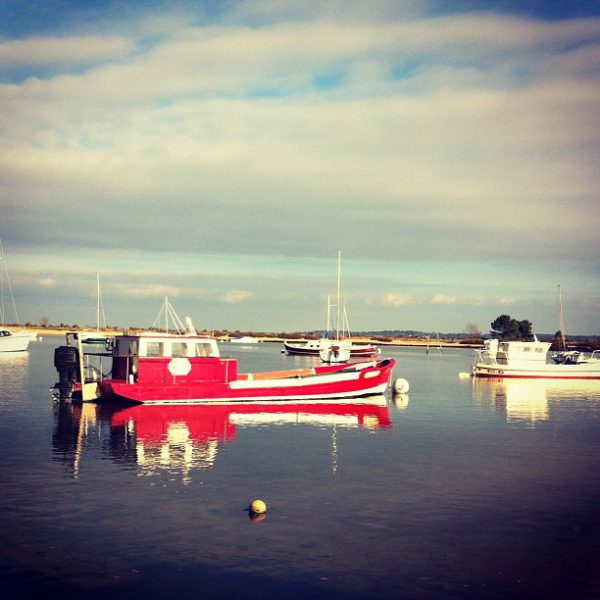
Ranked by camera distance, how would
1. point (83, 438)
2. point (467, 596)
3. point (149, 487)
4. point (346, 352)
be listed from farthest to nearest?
point (346, 352), point (83, 438), point (149, 487), point (467, 596)

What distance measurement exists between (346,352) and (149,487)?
308ft

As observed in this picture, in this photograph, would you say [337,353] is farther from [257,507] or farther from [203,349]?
[257,507]

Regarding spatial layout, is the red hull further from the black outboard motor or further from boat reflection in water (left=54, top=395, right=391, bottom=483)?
the black outboard motor

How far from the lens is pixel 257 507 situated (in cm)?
1969

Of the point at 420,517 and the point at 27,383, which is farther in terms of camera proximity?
the point at 27,383

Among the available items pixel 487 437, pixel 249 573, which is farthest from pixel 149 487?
pixel 487 437

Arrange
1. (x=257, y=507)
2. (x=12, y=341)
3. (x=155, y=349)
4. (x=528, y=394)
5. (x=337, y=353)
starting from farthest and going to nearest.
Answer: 1. (x=337, y=353)
2. (x=12, y=341)
3. (x=528, y=394)
4. (x=155, y=349)
5. (x=257, y=507)

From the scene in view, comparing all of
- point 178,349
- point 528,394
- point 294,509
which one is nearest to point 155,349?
point 178,349

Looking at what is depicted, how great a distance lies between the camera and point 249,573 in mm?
15414

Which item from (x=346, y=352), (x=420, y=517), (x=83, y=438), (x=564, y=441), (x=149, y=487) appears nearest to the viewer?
(x=420, y=517)

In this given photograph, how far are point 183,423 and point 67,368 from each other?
13.1 m

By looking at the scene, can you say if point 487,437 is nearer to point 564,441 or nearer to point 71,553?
point 564,441

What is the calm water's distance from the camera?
15141mm

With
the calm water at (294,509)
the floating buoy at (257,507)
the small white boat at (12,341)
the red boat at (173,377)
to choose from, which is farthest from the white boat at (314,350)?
the floating buoy at (257,507)
